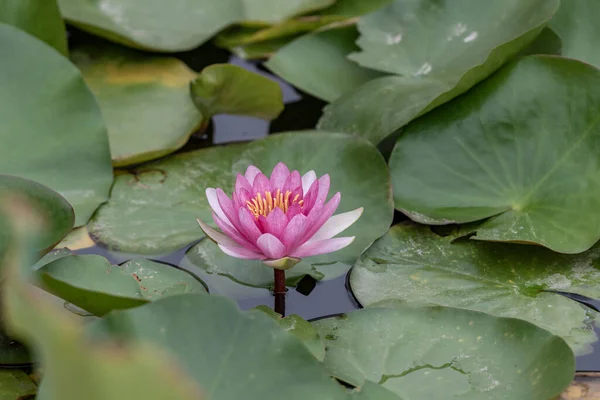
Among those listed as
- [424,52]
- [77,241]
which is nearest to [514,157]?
[424,52]

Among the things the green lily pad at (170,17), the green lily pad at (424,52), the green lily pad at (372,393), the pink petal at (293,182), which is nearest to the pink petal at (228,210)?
the pink petal at (293,182)

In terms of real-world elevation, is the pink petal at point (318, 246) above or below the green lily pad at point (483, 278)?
above

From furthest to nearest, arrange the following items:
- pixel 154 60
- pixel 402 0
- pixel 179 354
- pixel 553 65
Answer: pixel 154 60, pixel 402 0, pixel 553 65, pixel 179 354

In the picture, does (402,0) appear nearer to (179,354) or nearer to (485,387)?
(485,387)

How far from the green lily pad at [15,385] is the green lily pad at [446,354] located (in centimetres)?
48

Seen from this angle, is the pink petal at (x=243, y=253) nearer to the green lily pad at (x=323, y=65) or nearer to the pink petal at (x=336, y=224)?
the pink petal at (x=336, y=224)

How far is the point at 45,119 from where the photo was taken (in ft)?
4.98

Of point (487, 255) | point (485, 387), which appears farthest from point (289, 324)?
point (487, 255)

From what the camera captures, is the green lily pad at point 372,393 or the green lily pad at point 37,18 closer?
the green lily pad at point 372,393

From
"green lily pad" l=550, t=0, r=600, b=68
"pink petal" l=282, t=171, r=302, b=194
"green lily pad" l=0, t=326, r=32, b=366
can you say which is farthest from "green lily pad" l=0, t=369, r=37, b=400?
"green lily pad" l=550, t=0, r=600, b=68

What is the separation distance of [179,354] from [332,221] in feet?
1.35

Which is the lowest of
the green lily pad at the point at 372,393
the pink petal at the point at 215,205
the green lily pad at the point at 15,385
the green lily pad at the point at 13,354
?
the green lily pad at the point at 15,385

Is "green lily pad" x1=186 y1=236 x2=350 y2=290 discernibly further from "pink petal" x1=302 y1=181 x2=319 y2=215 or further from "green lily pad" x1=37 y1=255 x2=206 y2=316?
"pink petal" x1=302 y1=181 x2=319 y2=215

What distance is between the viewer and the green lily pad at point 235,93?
1638 millimetres
